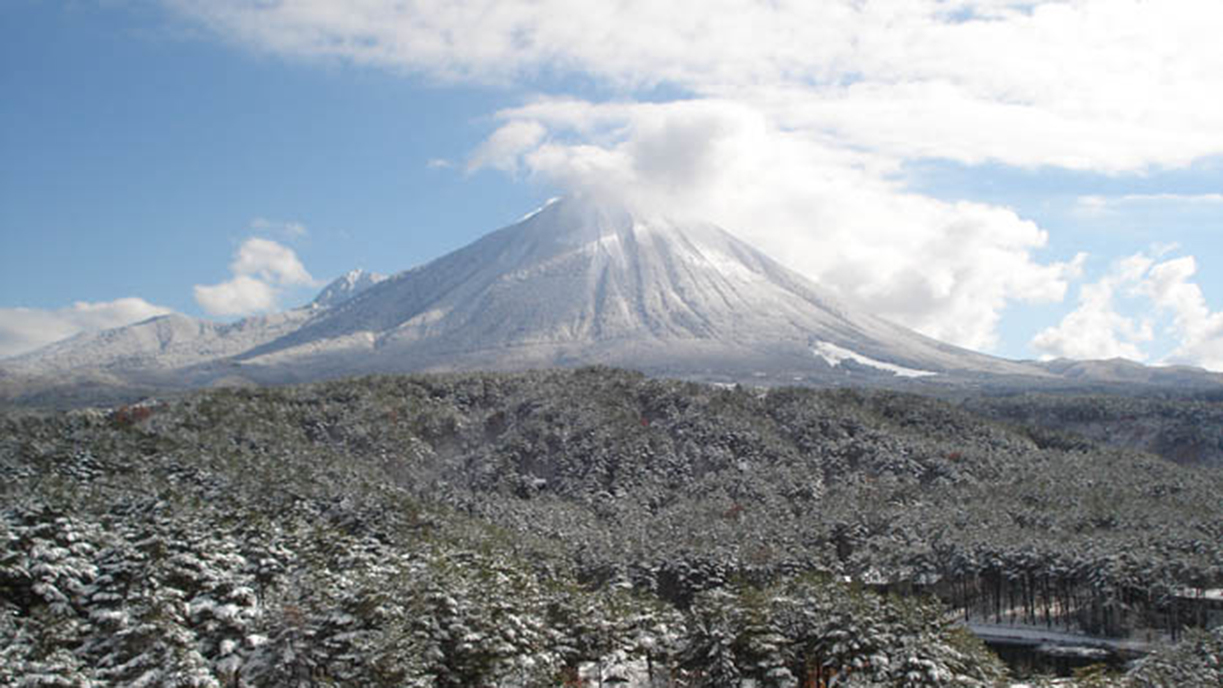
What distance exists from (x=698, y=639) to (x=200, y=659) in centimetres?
2255

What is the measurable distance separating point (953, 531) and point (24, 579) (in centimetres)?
7276

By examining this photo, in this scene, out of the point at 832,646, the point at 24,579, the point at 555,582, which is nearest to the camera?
the point at 24,579

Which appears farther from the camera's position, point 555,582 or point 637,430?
point 637,430

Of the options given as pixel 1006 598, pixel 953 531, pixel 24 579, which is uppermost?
pixel 24 579

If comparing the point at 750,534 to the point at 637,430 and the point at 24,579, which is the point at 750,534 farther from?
the point at 24,579

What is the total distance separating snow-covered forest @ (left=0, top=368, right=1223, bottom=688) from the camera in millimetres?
36250

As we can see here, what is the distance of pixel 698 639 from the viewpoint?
1674 inches

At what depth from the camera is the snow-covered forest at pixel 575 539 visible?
3625 cm

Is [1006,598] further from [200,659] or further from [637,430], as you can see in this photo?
[200,659]

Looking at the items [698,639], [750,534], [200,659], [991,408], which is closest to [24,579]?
[200,659]

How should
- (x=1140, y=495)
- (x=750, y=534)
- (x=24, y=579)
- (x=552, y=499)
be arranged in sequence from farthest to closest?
(x=552, y=499) < (x=1140, y=495) < (x=750, y=534) < (x=24, y=579)

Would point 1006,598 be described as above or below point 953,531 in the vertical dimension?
below

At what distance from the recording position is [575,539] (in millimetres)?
80562

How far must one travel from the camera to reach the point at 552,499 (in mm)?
107125
